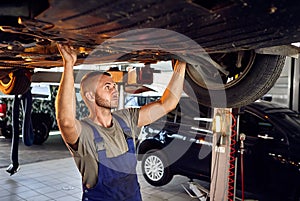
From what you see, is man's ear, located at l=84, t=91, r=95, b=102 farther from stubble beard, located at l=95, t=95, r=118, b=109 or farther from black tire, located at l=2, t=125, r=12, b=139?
black tire, located at l=2, t=125, r=12, b=139

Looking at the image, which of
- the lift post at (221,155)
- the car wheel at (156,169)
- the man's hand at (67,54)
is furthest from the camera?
the car wheel at (156,169)

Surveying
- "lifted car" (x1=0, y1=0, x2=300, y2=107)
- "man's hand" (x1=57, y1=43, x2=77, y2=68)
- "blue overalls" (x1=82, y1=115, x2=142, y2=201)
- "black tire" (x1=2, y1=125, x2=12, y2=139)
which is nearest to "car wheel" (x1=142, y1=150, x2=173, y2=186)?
"blue overalls" (x1=82, y1=115, x2=142, y2=201)

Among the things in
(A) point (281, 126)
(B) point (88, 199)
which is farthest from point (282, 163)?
(B) point (88, 199)

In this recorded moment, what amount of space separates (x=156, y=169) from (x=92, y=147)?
3.07 m

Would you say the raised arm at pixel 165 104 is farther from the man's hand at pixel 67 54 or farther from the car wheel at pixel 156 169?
the car wheel at pixel 156 169

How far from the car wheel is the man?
8.95 feet

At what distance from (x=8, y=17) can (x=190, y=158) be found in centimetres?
363

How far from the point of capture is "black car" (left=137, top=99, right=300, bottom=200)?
357 centimetres

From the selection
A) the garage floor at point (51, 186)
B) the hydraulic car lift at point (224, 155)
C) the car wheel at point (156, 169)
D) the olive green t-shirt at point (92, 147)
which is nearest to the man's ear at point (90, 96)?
the olive green t-shirt at point (92, 147)

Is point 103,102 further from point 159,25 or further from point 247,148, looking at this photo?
point 247,148

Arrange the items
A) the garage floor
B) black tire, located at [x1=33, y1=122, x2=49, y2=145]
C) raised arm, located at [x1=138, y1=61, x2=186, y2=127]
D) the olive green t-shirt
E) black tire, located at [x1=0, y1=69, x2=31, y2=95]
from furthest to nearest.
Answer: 1. black tire, located at [x1=33, y1=122, x2=49, y2=145]
2. the garage floor
3. black tire, located at [x1=0, y1=69, x2=31, y2=95]
4. raised arm, located at [x1=138, y1=61, x2=186, y2=127]
5. the olive green t-shirt

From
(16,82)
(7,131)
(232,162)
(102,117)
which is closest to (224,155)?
(232,162)

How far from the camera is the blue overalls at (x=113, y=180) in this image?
1.72 meters

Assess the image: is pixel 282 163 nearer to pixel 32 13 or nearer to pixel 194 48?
Answer: pixel 194 48
